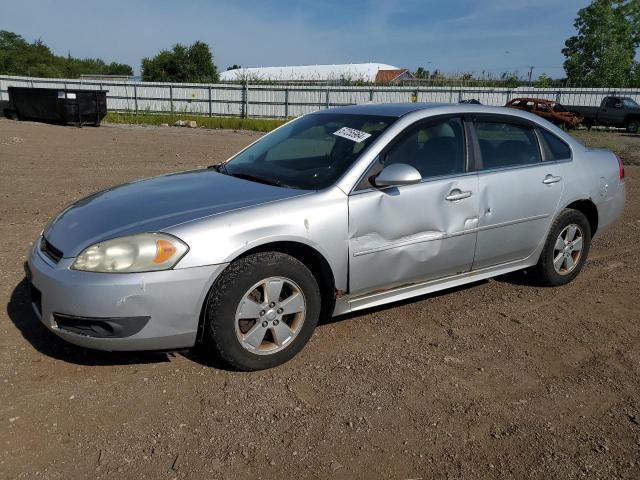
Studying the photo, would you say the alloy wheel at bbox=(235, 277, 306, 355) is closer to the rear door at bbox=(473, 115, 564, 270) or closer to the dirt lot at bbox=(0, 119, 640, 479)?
the dirt lot at bbox=(0, 119, 640, 479)

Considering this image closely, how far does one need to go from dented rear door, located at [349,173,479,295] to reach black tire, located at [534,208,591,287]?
3.16ft

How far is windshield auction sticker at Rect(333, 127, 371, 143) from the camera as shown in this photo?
393 cm

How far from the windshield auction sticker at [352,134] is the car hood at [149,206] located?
669 mm

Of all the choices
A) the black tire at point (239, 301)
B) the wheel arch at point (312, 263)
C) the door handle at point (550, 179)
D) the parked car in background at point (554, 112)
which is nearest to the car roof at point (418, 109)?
the door handle at point (550, 179)

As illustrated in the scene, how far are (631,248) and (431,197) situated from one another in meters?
3.68

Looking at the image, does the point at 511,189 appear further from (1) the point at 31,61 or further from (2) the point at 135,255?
(1) the point at 31,61

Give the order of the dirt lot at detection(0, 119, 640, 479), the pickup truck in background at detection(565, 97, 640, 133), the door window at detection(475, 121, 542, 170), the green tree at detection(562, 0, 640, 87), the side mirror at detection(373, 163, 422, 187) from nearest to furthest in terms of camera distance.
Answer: the dirt lot at detection(0, 119, 640, 479) < the side mirror at detection(373, 163, 422, 187) < the door window at detection(475, 121, 542, 170) < the pickup truck in background at detection(565, 97, 640, 133) < the green tree at detection(562, 0, 640, 87)

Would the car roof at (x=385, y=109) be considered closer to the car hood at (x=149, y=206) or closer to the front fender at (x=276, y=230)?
the front fender at (x=276, y=230)

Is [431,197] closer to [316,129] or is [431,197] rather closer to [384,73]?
[316,129]

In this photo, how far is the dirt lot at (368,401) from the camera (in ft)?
8.54

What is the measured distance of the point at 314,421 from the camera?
9.59 ft

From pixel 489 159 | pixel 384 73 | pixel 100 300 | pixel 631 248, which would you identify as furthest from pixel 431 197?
pixel 384 73

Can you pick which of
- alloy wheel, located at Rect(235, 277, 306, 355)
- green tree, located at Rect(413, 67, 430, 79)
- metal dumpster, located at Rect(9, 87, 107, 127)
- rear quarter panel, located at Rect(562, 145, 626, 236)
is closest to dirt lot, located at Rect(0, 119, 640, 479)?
alloy wheel, located at Rect(235, 277, 306, 355)

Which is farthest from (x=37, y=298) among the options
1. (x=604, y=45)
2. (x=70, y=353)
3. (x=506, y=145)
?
(x=604, y=45)
